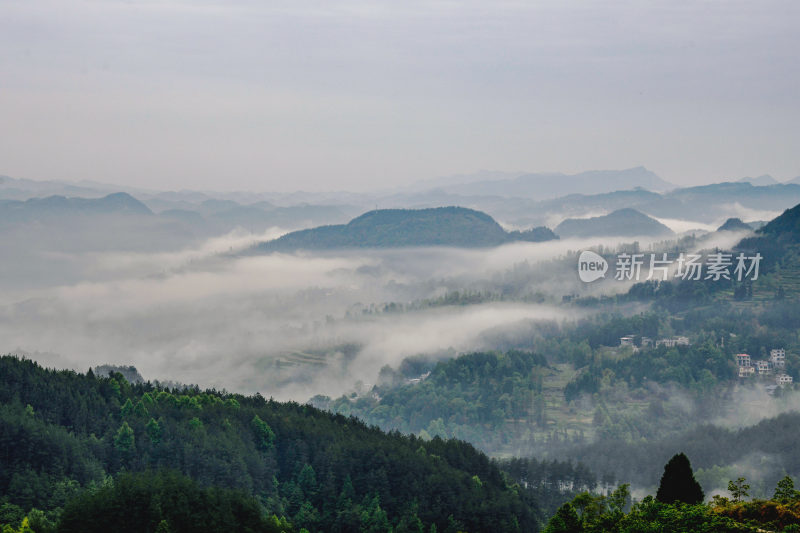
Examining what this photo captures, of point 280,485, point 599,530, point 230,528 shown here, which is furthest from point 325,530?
point 599,530

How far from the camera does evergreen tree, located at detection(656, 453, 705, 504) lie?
51531 mm

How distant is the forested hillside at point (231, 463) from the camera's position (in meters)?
66.8

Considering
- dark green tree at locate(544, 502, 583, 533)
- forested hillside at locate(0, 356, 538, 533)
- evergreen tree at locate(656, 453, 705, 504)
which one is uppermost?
evergreen tree at locate(656, 453, 705, 504)

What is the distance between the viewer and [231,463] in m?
81.2

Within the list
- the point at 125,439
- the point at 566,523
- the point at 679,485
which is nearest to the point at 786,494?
the point at 679,485

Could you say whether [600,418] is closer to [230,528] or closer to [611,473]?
[611,473]

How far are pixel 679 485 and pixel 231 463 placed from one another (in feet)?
142

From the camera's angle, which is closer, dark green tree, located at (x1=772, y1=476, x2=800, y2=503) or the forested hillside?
dark green tree, located at (x1=772, y1=476, x2=800, y2=503)

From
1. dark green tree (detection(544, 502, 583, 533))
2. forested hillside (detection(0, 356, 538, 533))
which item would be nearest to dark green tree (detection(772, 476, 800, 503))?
dark green tree (detection(544, 502, 583, 533))

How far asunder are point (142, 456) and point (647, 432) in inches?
5400

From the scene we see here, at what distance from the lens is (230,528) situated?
5772 centimetres

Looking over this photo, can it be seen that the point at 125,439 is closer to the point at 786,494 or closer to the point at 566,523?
the point at 566,523

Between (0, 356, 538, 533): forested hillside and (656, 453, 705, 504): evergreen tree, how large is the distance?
25986 mm

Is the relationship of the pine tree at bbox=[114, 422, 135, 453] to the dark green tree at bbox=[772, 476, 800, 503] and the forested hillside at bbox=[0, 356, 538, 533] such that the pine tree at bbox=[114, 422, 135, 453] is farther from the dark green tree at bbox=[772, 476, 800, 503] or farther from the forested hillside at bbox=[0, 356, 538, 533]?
the dark green tree at bbox=[772, 476, 800, 503]
